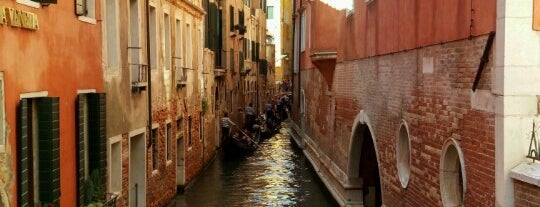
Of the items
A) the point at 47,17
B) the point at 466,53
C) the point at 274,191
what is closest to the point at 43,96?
the point at 47,17

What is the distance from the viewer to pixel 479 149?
625cm

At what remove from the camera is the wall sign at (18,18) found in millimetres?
6200

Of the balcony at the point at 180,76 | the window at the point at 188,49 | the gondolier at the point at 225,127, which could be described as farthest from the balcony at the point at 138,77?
the gondolier at the point at 225,127

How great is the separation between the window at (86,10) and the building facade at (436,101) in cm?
401

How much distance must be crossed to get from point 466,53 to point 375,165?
773 centimetres

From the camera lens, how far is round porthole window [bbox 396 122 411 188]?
369 inches

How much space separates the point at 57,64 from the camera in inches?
306

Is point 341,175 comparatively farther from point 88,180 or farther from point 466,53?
point 466,53

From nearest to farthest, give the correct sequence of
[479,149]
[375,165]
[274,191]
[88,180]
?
[479,149] → [88,180] → [375,165] → [274,191]

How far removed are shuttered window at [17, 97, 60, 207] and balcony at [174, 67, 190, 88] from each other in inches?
318

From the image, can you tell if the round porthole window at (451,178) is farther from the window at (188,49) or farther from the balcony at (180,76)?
the window at (188,49)

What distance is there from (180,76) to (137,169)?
419cm

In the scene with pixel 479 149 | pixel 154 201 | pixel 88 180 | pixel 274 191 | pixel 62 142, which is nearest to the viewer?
pixel 479 149

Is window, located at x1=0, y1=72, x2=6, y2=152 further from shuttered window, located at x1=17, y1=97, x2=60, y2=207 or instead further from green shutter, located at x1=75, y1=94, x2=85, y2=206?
green shutter, located at x1=75, y1=94, x2=85, y2=206
